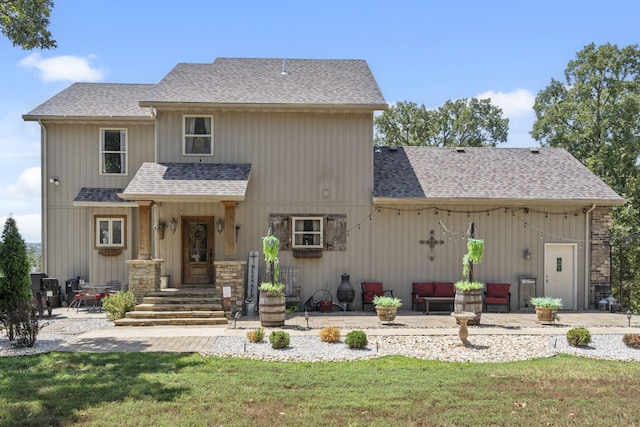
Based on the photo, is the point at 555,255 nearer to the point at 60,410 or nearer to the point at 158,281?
the point at 158,281

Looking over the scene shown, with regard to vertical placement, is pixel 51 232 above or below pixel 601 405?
above

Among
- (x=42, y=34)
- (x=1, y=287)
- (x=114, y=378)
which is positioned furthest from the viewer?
(x=42, y=34)

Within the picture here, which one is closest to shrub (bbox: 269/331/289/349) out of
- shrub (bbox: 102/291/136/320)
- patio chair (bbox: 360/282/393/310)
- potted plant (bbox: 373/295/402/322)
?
potted plant (bbox: 373/295/402/322)

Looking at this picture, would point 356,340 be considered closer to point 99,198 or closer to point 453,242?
point 453,242

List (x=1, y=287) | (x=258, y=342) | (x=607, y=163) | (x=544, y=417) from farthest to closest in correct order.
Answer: (x=607, y=163)
(x=1, y=287)
(x=258, y=342)
(x=544, y=417)

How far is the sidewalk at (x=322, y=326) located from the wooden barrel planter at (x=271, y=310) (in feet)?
0.82

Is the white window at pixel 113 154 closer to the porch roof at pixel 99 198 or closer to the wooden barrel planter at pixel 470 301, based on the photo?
the porch roof at pixel 99 198

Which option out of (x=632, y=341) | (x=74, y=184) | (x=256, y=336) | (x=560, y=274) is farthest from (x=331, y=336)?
(x=74, y=184)

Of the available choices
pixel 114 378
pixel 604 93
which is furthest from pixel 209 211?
pixel 604 93

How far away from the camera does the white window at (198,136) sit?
15.5m

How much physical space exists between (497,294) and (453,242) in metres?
1.95

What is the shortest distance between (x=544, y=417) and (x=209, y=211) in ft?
37.1

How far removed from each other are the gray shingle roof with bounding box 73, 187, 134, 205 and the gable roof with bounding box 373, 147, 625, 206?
8.25 metres

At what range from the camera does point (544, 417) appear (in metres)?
6.11
